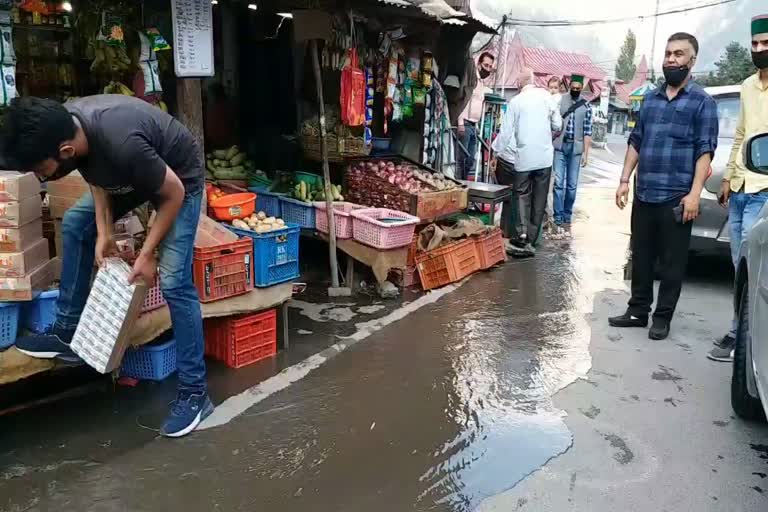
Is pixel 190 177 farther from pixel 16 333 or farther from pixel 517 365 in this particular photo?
pixel 517 365

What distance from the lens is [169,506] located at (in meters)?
2.92

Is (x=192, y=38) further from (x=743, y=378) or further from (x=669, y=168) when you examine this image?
(x=743, y=378)


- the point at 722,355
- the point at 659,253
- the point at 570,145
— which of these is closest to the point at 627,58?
the point at 570,145

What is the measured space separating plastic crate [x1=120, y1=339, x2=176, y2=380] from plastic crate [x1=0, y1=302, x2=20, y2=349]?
0.75 metres

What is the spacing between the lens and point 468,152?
1050 cm

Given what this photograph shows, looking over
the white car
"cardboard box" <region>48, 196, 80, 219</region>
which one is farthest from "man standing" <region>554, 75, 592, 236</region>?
"cardboard box" <region>48, 196, 80, 219</region>

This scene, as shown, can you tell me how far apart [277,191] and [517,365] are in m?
3.25

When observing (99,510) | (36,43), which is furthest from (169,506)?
(36,43)

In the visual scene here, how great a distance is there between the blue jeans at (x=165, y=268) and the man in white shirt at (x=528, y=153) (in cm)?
548

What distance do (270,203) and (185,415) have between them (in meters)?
3.50

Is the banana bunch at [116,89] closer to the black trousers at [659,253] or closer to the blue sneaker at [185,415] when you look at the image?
the blue sneaker at [185,415]

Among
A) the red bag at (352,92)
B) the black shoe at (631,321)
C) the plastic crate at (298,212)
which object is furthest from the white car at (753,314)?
the red bag at (352,92)

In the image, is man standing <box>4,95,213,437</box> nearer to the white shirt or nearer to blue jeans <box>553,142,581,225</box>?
the white shirt

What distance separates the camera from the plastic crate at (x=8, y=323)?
3350mm
